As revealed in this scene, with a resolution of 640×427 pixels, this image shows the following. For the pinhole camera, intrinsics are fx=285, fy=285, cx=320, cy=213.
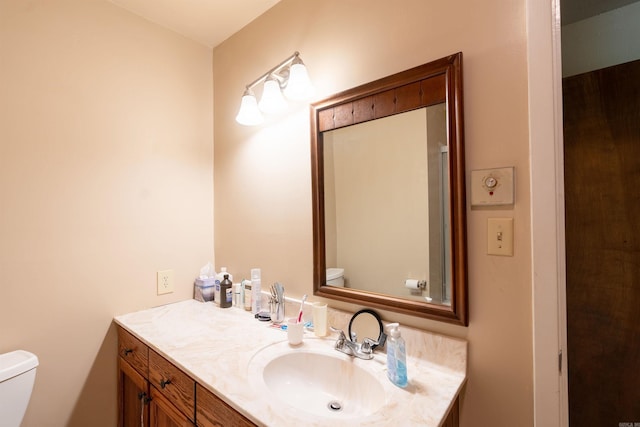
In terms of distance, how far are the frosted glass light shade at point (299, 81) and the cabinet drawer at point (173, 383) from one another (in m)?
1.16

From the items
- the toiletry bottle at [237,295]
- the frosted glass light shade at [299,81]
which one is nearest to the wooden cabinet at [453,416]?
the toiletry bottle at [237,295]

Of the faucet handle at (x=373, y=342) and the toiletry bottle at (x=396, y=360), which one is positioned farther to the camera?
the faucet handle at (x=373, y=342)

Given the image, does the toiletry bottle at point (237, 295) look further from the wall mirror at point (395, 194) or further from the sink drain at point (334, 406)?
the sink drain at point (334, 406)

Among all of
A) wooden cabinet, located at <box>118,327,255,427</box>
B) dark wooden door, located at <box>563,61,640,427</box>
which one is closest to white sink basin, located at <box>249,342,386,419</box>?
wooden cabinet, located at <box>118,327,255,427</box>

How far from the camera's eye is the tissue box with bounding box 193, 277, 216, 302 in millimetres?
1644

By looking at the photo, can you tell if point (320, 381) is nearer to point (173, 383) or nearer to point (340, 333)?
point (340, 333)

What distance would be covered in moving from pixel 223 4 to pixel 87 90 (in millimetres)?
775

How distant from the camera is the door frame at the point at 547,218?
74cm

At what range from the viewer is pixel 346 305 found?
3.83 ft

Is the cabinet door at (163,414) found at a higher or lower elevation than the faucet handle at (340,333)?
lower

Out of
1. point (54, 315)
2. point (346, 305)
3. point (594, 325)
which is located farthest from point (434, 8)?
point (54, 315)

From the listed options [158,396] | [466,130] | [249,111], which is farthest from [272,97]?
[158,396]

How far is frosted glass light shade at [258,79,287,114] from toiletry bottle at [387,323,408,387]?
109cm

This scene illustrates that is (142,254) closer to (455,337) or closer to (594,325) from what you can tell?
(455,337)
